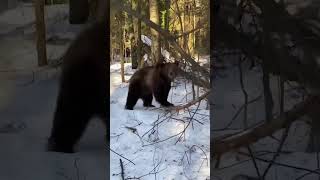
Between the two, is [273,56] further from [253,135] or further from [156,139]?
[156,139]

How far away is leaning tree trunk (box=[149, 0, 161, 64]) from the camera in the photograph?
2225 mm

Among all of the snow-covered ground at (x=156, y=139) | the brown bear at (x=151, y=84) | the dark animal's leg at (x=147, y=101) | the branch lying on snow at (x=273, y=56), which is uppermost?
the branch lying on snow at (x=273, y=56)

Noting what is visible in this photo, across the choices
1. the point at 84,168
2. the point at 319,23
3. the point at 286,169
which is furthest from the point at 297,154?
the point at 84,168

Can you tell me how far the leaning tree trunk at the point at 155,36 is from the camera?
2.22 metres

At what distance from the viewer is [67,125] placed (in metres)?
2.23

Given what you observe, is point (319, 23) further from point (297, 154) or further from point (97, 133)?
point (97, 133)

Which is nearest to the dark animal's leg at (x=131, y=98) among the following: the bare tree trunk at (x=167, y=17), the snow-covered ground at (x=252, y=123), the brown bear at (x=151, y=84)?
the brown bear at (x=151, y=84)

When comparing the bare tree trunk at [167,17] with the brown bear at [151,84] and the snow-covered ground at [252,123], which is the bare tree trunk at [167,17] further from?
the snow-covered ground at [252,123]

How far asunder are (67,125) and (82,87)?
0.20 meters

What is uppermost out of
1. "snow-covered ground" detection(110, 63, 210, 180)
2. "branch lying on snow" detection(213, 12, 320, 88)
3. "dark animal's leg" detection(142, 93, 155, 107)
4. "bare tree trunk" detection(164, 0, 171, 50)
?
"bare tree trunk" detection(164, 0, 171, 50)

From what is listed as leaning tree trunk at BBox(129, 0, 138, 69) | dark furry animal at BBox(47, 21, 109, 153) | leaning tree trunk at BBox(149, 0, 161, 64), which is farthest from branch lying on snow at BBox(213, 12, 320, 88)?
dark furry animal at BBox(47, 21, 109, 153)

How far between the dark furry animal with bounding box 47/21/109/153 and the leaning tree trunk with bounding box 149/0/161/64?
0.23 meters

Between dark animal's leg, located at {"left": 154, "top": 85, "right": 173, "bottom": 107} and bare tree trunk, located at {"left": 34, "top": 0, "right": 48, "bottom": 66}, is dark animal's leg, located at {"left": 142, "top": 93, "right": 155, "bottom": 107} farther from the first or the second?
bare tree trunk, located at {"left": 34, "top": 0, "right": 48, "bottom": 66}

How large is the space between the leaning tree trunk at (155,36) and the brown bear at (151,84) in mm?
45
